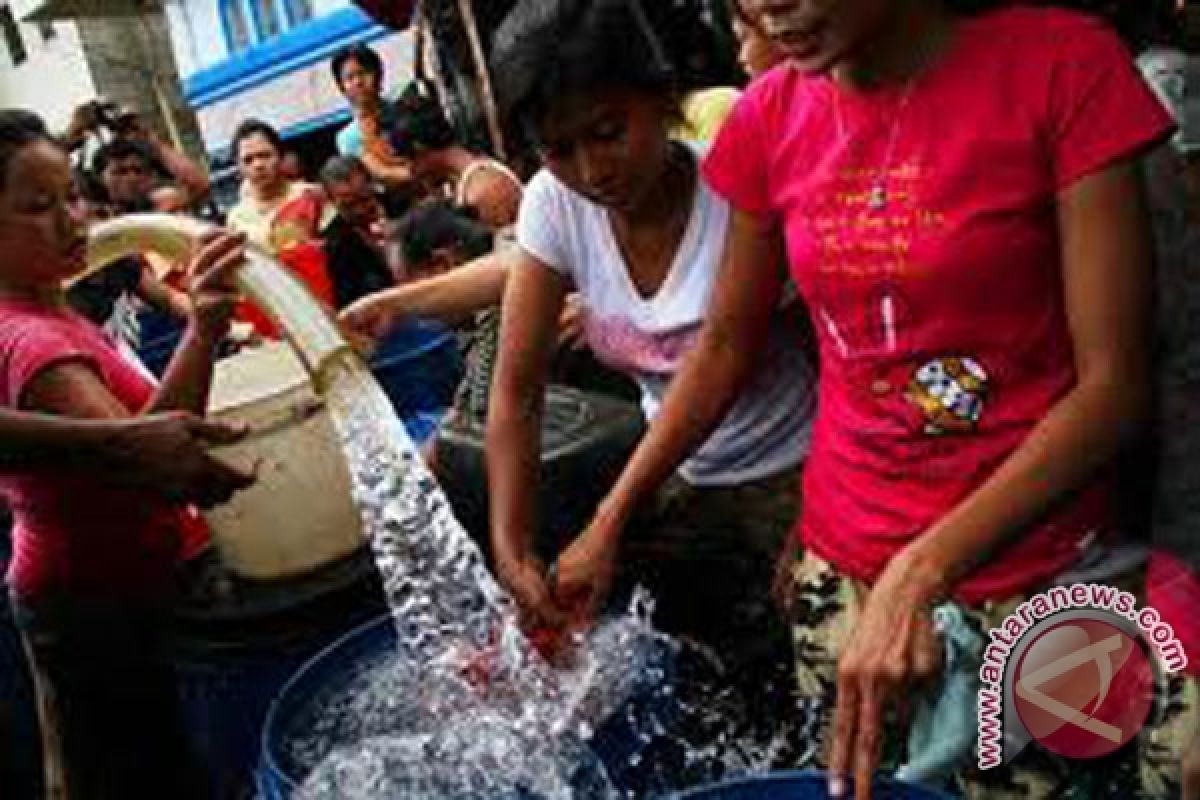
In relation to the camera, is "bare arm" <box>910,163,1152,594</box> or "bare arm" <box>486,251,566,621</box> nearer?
"bare arm" <box>910,163,1152,594</box>

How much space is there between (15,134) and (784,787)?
5.34ft

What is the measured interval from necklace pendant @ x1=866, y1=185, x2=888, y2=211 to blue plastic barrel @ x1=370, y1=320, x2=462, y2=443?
163cm

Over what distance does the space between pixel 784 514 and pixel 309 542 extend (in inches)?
37.7

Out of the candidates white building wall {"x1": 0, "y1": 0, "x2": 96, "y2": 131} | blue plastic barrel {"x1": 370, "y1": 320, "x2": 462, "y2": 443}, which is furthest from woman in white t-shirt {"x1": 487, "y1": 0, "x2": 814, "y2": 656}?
white building wall {"x1": 0, "y1": 0, "x2": 96, "y2": 131}

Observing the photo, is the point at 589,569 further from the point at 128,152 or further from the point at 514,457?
the point at 128,152

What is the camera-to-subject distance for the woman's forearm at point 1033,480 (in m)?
1.03

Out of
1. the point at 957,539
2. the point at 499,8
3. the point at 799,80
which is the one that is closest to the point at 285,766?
the point at 957,539

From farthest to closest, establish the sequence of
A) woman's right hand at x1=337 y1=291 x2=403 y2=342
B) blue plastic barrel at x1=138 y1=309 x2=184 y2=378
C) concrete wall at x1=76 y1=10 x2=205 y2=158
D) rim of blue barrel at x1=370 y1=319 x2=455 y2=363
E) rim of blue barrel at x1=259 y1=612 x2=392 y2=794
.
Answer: concrete wall at x1=76 y1=10 x2=205 y2=158, blue plastic barrel at x1=138 y1=309 x2=184 y2=378, rim of blue barrel at x1=370 y1=319 x2=455 y2=363, woman's right hand at x1=337 y1=291 x2=403 y2=342, rim of blue barrel at x1=259 y1=612 x2=392 y2=794

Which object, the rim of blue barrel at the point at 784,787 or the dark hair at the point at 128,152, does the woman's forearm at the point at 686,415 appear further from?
the dark hair at the point at 128,152

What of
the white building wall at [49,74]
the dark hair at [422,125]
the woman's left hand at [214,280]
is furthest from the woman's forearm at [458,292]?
the white building wall at [49,74]

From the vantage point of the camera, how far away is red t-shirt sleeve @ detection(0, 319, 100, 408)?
177 cm

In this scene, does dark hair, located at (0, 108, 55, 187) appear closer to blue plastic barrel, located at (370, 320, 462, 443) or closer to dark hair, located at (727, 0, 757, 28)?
blue plastic barrel, located at (370, 320, 462, 443)

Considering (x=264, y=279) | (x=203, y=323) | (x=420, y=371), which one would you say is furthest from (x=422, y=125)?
(x=264, y=279)

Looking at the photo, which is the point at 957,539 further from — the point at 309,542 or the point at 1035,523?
the point at 309,542
